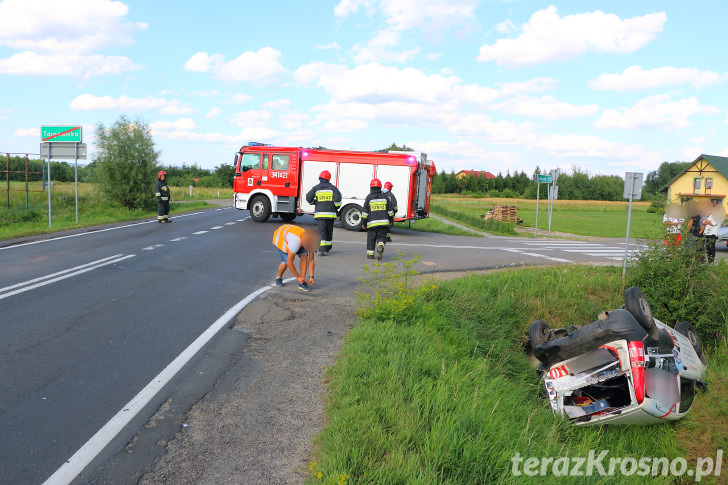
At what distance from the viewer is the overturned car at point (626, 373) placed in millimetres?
6191

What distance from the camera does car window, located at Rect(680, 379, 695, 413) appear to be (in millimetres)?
6441

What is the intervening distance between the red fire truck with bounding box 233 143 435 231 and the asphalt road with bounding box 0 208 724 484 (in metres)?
5.93

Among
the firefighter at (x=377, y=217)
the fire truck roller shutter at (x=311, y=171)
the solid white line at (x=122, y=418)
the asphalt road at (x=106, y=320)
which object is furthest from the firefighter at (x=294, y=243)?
the fire truck roller shutter at (x=311, y=171)

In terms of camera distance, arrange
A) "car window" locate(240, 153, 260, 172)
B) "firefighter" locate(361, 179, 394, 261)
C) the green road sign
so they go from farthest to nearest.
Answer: "car window" locate(240, 153, 260, 172) < the green road sign < "firefighter" locate(361, 179, 394, 261)

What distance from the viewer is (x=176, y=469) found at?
3295 mm

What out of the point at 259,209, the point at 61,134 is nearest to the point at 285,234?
the point at 259,209

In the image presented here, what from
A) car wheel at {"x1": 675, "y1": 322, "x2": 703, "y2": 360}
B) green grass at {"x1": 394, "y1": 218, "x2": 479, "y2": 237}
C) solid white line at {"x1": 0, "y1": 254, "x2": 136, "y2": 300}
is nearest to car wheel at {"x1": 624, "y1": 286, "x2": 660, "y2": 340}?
car wheel at {"x1": 675, "y1": 322, "x2": 703, "y2": 360}

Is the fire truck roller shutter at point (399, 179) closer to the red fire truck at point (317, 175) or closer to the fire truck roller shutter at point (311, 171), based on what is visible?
the red fire truck at point (317, 175)

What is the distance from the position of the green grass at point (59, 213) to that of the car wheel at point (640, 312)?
47.4 feet

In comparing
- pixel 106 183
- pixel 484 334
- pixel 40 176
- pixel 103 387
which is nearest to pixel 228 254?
pixel 484 334

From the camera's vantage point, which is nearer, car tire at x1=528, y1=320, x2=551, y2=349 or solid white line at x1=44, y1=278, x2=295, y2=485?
solid white line at x1=44, y1=278, x2=295, y2=485

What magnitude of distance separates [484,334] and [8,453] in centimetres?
645

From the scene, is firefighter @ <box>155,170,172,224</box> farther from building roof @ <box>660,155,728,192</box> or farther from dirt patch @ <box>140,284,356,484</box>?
building roof @ <box>660,155,728,192</box>

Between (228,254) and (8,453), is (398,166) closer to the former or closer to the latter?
(228,254)
